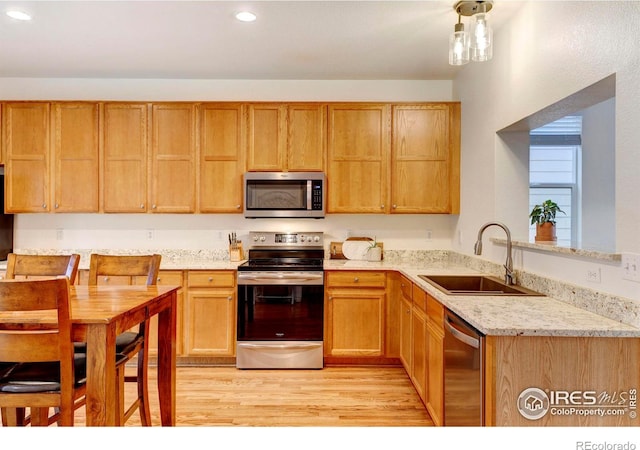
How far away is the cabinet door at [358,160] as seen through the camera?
12.1 feet

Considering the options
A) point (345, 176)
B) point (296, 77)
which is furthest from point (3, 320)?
point (296, 77)

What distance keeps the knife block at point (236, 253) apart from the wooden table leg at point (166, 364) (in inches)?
61.9

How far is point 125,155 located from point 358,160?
216cm

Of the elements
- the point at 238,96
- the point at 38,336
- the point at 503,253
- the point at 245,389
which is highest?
the point at 238,96

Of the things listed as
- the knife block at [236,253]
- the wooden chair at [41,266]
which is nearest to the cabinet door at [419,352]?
the knife block at [236,253]

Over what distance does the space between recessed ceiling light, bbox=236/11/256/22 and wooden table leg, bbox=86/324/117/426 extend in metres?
2.07

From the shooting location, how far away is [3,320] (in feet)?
4.95

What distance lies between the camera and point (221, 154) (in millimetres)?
3664

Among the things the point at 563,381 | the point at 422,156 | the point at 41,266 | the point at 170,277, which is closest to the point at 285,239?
the point at 170,277

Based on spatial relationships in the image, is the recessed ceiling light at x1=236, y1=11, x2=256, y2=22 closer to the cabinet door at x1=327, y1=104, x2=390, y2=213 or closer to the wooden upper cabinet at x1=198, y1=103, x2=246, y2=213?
the wooden upper cabinet at x1=198, y1=103, x2=246, y2=213

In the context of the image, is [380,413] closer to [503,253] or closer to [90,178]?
[503,253]

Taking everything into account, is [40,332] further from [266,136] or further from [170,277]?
[266,136]

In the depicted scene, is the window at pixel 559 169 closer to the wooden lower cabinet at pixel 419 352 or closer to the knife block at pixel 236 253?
the wooden lower cabinet at pixel 419 352

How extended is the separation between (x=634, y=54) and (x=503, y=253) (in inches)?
58.3
